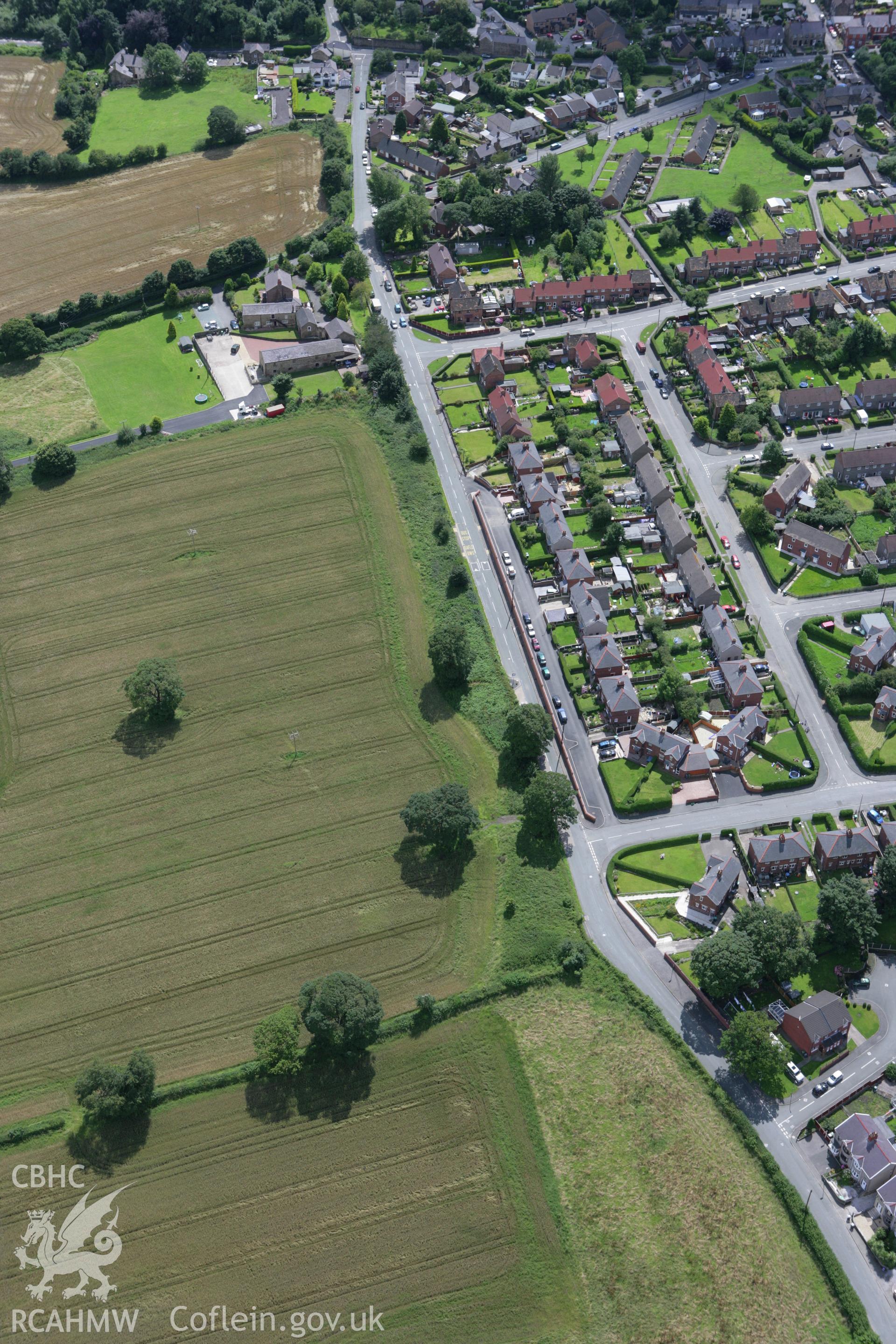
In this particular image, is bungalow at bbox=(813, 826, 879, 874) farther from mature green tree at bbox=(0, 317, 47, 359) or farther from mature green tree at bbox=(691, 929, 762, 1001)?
mature green tree at bbox=(0, 317, 47, 359)

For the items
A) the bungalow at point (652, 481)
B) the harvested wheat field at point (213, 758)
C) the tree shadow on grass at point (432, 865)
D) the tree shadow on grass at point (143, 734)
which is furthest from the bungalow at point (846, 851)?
the tree shadow on grass at point (143, 734)

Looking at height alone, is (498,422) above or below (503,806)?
above

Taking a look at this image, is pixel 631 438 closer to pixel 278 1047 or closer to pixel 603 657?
pixel 603 657

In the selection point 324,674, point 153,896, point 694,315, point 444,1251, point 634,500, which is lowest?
point 444,1251

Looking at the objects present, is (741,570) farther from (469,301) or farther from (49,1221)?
(49,1221)

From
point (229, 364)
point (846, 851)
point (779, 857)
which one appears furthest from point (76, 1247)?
point (229, 364)

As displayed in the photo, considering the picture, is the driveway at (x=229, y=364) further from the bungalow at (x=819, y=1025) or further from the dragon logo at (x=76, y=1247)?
the bungalow at (x=819, y=1025)

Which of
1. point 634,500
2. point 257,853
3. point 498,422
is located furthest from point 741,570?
point 257,853

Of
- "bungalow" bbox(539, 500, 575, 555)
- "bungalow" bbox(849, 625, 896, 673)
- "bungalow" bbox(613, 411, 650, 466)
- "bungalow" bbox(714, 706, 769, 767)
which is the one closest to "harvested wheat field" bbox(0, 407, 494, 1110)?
"bungalow" bbox(539, 500, 575, 555)
